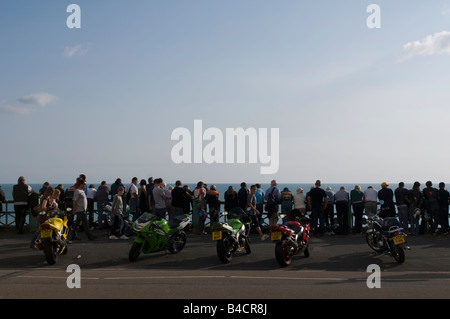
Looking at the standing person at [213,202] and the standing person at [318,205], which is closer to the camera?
the standing person at [213,202]

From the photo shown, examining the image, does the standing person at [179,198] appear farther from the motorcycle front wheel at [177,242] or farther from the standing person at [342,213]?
the standing person at [342,213]

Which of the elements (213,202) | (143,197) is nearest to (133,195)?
(143,197)

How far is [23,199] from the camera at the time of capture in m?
17.2

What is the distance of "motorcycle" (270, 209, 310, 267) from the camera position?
11.2 m

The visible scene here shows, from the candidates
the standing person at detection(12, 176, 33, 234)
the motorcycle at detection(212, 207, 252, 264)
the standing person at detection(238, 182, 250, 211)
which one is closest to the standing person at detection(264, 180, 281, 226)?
the standing person at detection(238, 182, 250, 211)

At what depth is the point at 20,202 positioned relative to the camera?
56.1 ft

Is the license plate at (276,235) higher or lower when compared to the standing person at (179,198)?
lower

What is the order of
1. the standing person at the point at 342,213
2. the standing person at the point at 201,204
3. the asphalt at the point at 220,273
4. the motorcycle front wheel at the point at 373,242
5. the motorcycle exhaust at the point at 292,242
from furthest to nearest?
the standing person at the point at 342,213 < the standing person at the point at 201,204 < the motorcycle front wheel at the point at 373,242 < the motorcycle exhaust at the point at 292,242 < the asphalt at the point at 220,273

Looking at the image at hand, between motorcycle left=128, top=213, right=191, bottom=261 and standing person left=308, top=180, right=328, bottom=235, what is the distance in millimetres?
5906

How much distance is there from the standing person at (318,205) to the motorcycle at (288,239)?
4638 mm

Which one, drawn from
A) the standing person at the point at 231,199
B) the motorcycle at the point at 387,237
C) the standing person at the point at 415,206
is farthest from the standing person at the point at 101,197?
the standing person at the point at 415,206

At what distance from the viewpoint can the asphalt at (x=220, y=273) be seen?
7996mm
